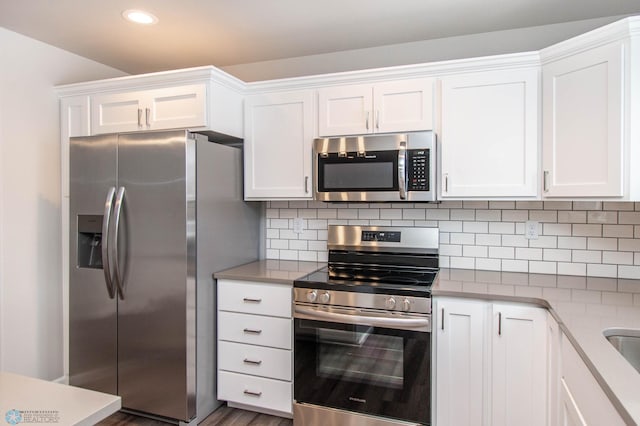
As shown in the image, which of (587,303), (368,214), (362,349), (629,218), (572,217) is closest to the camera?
(587,303)

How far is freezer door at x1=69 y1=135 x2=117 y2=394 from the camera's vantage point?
97.7 inches

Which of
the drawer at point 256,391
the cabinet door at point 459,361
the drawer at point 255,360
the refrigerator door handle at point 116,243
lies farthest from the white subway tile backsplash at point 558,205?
the refrigerator door handle at point 116,243

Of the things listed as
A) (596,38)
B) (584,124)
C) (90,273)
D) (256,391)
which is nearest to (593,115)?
(584,124)

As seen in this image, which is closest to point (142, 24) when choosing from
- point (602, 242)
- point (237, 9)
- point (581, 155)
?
point (237, 9)

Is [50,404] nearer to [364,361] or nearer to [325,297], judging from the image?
[325,297]

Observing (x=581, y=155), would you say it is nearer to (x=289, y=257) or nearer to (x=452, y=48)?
(x=452, y=48)

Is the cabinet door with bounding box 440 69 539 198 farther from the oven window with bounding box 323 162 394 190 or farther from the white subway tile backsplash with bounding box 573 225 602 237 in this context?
the white subway tile backsplash with bounding box 573 225 602 237

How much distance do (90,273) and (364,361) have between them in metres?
1.73

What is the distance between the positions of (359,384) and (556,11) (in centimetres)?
229

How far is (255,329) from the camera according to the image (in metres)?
2.45

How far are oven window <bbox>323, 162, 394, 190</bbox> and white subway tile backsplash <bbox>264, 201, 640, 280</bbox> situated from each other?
386mm

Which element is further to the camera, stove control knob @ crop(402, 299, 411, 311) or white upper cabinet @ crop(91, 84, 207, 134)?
white upper cabinet @ crop(91, 84, 207, 134)

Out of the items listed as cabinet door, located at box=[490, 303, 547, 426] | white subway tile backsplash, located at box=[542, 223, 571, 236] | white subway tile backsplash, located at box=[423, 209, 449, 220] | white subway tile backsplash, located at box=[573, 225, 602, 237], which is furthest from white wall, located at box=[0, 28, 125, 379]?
white subway tile backsplash, located at box=[573, 225, 602, 237]

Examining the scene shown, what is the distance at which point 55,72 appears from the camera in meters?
2.83
